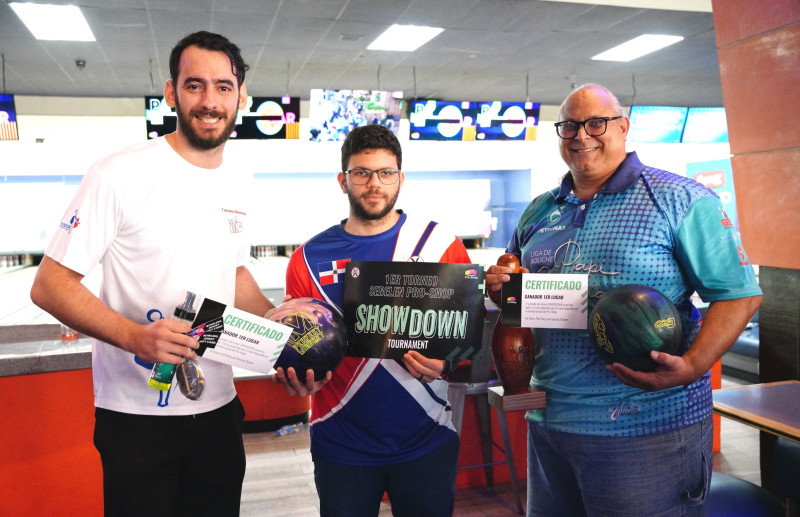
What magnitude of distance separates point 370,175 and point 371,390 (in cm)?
55

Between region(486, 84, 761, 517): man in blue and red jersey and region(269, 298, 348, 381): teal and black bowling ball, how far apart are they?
0.44 m

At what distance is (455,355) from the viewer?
63.4 inches

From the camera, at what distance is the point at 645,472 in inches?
59.4

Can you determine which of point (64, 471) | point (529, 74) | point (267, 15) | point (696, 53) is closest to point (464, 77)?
point (529, 74)

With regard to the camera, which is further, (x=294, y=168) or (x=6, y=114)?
(x=294, y=168)

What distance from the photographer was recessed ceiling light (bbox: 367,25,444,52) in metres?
6.23

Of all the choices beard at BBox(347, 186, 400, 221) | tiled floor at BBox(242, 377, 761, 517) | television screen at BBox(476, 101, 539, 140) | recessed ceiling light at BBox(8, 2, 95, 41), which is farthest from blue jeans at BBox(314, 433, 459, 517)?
television screen at BBox(476, 101, 539, 140)

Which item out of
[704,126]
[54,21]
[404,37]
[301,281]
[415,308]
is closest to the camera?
[415,308]

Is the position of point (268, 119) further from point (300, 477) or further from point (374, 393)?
point (374, 393)

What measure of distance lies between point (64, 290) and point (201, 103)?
1.73 feet

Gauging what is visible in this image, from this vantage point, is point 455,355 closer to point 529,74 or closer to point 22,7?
point 22,7

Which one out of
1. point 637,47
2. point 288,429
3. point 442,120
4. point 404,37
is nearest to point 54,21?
point 404,37

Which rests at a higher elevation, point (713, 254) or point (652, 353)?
point (713, 254)

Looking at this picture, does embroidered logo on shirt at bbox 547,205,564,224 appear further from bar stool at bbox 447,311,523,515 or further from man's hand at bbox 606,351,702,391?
bar stool at bbox 447,311,523,515
